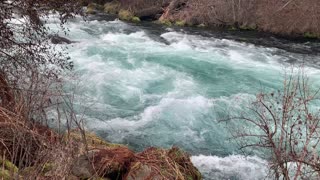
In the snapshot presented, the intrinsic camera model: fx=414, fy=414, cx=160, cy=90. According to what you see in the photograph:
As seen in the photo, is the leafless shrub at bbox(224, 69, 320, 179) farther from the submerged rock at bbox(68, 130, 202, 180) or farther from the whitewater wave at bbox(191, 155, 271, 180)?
the submerged rock at bbox(68, 130, 202, 180)

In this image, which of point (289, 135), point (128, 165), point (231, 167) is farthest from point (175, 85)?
point (128, 165)

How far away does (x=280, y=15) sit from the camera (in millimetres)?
22578

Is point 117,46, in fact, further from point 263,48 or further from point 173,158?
point 173,158

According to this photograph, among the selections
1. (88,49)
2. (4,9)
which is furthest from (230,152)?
(88,49)

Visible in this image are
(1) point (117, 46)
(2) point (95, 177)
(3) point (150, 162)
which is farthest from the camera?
(1) point (117, 46)

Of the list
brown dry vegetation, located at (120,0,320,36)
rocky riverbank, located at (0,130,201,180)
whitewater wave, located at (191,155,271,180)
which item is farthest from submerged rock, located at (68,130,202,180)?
brown dry vegetation, located at (120,0,320,36)

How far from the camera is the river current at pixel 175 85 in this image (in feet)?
29.3

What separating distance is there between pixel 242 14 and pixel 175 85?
12.4 meters

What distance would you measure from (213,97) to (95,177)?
754 centimetres

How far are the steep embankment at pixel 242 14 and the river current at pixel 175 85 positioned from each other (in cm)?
334

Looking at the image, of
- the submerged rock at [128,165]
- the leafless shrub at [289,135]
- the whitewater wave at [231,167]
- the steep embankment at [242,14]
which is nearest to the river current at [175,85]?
the whitewater wave at [231,167]

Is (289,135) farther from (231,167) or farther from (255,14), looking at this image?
(255,14)

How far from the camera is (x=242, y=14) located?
23.8m

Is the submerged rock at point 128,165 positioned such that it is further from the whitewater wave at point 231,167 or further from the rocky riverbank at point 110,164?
the whitewater wave at point 231,167
